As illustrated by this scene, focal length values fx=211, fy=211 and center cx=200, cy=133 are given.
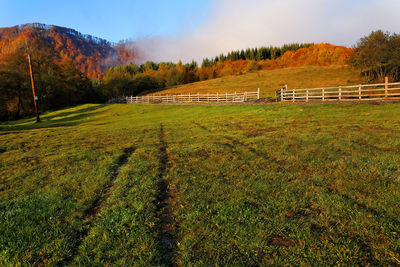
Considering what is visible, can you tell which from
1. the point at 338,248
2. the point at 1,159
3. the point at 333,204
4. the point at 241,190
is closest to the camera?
the point at 338,248

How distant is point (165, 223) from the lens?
3.84 m

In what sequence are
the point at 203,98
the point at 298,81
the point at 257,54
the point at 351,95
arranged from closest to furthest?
1. the point at 351,95
2. the point at 203,98
3. the point at 298,81
4. the point at 257,54

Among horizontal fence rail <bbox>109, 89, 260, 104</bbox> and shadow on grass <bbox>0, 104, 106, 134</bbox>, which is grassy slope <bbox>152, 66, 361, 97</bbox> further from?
shadow on grass <bbox>0, 104, 106, 134</bbox>

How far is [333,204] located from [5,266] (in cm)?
539

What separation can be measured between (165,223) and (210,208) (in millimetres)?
904

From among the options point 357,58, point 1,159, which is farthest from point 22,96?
point 357,58

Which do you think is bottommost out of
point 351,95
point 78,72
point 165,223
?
point 165,223

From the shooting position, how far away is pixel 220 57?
14100cm

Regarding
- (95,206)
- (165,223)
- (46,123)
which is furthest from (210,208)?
(46,123)

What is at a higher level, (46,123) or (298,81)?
(298,81)

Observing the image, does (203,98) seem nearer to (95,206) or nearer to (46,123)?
(46,123)

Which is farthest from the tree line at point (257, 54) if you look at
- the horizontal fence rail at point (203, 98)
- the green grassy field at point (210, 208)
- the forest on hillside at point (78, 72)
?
the green grassy field at point (210, 208)

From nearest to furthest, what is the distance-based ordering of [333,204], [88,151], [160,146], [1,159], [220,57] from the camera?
[333,204] → [1,159] → [88,151] → [160,146] → [220,57]

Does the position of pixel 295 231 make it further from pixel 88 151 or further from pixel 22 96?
pixel 22 96
